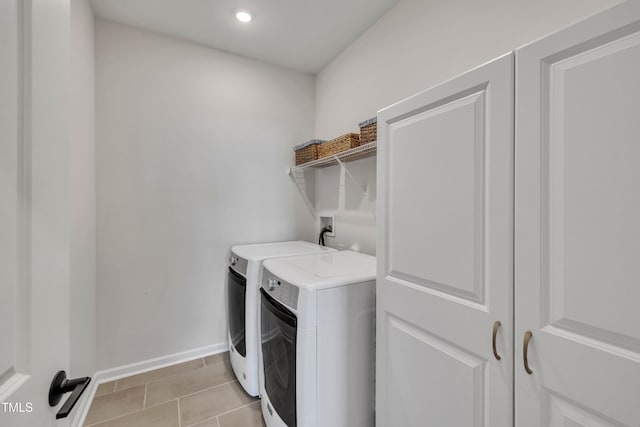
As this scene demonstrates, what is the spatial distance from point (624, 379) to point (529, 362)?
7.2 inches

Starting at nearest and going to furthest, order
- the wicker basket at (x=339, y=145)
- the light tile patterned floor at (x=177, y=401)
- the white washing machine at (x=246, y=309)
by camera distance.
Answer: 1. the light tile patterned floor at (x=177, y=401)
2. the white washing machine at (x=246, y=309)
3. the wicker basket at (x=339, y=145)

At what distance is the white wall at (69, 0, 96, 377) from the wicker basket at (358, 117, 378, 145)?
1.74m

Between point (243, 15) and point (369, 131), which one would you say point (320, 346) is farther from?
point (243, 15)

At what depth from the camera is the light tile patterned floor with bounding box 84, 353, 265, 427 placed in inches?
66.1

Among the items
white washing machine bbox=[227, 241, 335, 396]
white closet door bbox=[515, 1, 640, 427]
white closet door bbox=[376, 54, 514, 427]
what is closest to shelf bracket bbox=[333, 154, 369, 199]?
white washing machine bbox=[227, 241, 335, 396]

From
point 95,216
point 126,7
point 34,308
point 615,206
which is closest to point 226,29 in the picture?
point 126,7

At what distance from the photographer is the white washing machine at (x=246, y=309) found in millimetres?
1823

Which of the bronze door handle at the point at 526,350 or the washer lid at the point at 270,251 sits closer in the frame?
the bronze door handle at the point at 526,350

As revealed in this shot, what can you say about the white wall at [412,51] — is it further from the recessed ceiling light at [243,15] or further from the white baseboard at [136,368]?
the white baseboard at [136,368]

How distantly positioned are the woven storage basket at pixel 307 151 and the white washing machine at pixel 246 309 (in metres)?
0.90

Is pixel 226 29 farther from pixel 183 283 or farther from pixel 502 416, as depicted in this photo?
pixel 502 416

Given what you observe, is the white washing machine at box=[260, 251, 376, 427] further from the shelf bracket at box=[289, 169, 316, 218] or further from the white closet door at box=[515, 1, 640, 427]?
the shelf bracket at box=[289, 169, 316, 218]

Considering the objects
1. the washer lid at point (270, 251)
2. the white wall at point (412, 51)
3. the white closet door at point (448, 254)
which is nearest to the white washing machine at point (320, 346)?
the white closet door at point (448, 254)

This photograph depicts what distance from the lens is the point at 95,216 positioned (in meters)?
2.03
